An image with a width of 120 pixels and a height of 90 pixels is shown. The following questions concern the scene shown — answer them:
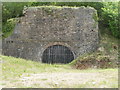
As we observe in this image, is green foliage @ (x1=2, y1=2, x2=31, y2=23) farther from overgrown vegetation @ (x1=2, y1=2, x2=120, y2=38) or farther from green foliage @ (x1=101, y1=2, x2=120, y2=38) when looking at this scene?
green foliage @ (x1=101, y1=2, x2=120, y2=38)

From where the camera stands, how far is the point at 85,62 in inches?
650

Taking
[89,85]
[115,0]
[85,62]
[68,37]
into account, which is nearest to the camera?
[89,85]

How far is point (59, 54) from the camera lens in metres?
18.5

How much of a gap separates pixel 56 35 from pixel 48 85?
35.3ft

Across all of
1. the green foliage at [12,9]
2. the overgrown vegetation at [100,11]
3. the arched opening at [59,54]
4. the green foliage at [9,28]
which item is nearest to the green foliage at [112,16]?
the overgrown vegetation at [100,11]

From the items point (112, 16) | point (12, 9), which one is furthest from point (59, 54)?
point (12, 9)

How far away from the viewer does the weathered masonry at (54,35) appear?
18.5m

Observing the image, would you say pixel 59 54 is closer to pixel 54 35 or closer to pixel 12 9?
pixel 54 35

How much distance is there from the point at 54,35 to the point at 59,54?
1313 mm

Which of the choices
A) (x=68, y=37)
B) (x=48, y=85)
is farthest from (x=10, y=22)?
(x=48, y=85)

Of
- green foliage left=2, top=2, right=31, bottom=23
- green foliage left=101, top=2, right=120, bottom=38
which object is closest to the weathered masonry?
green foliage left=101, top=2, right=120, bottom=38

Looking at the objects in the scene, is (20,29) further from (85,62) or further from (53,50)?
(85,62)

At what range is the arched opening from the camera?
18.5 metres

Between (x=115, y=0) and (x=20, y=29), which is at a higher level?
(x=115, y=0)
